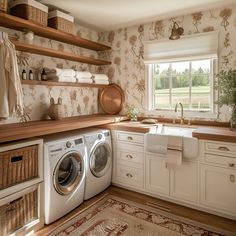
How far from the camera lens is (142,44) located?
129 inches

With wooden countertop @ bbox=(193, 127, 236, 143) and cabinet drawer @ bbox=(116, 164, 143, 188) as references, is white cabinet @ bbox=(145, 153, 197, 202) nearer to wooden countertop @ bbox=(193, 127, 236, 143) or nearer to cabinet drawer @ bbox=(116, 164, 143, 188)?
cabinet drawer @ bbox=(116, 164, 143, 188)

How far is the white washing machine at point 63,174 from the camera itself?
6.84 ft

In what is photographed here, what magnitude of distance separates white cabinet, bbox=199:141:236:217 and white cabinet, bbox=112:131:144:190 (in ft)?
2.54

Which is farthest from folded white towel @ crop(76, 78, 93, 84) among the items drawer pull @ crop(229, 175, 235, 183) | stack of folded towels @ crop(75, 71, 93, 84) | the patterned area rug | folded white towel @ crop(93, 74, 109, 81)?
drawer pull @ crop(229, 175, 235, 183)

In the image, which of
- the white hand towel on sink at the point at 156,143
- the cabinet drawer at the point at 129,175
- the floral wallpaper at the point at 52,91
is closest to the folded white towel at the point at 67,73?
the floral wallpaper at the point at 52,91

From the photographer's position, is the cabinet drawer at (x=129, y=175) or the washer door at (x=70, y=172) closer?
the washer door at (x=70, y=172)

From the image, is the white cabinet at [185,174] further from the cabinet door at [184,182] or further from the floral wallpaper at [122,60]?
the floral wallpaper at [122,60]

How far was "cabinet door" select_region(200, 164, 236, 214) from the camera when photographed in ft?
7.10

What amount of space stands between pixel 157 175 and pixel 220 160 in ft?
2.52

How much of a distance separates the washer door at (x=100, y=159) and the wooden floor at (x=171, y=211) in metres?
0.32

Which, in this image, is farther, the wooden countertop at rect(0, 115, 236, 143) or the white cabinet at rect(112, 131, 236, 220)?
the white cabinet at rect(112, 131, 236, 220)

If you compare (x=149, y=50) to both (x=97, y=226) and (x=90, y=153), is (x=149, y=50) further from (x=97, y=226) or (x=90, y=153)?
(x=97, y=226)

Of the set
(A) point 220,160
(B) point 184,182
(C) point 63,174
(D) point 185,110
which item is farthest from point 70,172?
(D) point 185,110

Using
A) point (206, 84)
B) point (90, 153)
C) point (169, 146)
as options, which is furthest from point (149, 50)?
point (90, 153)
